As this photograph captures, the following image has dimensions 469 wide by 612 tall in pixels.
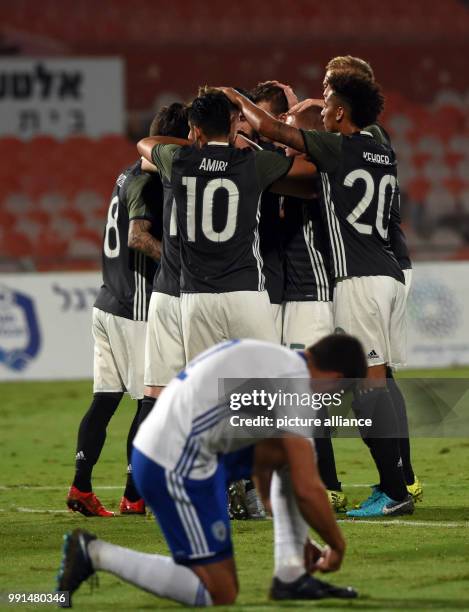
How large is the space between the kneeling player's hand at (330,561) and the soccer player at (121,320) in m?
2.37

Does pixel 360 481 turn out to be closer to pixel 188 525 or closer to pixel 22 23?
pixel 188 525

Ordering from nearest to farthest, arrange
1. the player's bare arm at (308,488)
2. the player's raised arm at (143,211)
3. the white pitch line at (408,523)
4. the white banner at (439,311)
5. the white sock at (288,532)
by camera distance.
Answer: the player's bare arm at (308,488) < the white sock at (288,532) < the white pitch line at (408,523) < the player's raised arm at (143,211) < the white banner at (439,311)

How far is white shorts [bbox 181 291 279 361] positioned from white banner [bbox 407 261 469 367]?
806 centimetres

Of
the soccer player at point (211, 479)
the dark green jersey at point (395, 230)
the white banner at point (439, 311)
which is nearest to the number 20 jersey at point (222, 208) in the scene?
the dark green jersey at point (395, 230)

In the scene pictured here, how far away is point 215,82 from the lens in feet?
65.5

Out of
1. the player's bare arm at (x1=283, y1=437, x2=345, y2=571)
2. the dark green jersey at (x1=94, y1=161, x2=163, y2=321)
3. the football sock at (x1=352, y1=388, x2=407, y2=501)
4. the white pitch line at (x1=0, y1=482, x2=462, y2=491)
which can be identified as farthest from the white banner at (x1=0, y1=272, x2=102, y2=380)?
the player's bare arm at (x1=283, y1=437, x2=345, y2=571)

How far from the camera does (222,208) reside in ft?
19.1

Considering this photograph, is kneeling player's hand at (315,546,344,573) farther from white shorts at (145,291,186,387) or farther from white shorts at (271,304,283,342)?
white shorts at (271,304,283,342)

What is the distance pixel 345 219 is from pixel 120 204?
4.37 ft

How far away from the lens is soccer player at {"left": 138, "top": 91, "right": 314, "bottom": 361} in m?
5.80

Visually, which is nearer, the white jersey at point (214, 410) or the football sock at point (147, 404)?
the white jersey at point (214, 410)

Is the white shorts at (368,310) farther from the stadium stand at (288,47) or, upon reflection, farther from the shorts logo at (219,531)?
the stadium stand at (288,47)

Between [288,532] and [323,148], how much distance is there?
2193mm

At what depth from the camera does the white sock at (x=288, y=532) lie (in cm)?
427
